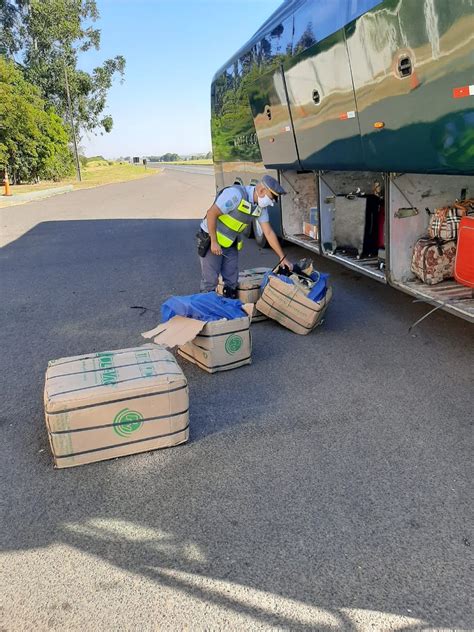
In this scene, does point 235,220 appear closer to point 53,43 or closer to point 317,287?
point 317,287

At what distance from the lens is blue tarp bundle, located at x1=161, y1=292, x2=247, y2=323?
14.4 feet

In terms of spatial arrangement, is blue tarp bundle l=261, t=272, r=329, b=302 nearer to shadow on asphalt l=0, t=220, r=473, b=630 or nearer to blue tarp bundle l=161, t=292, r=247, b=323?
shadow on asphalt l=0, t=220, r=473, b=630

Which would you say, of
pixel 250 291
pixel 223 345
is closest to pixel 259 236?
pixel 250 291

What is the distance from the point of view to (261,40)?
8.09 metres

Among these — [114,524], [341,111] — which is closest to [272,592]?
[114,524]

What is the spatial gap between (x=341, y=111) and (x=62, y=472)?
4353 mm

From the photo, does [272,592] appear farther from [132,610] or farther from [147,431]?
[147,431]

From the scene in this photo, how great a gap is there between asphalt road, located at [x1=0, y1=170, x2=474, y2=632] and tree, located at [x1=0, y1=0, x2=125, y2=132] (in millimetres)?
43734

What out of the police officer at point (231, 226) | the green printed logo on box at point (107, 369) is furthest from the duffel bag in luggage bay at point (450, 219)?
the green printed logo on box at point (107, 369)

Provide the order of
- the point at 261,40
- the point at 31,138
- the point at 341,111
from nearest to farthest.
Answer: the point at 341,111 → the point at 261,40 → the point at 31,138

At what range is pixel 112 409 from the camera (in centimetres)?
312

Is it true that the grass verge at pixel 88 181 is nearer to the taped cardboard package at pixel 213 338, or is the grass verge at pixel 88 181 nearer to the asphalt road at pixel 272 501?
the taped cardboard package at pixel 213 338

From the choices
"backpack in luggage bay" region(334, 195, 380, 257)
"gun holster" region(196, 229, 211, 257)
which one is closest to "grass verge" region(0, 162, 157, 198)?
"backpack in luggage bay" region(334, 195, 380, 257)

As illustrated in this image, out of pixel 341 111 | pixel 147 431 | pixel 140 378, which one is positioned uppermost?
pixel 341 111
